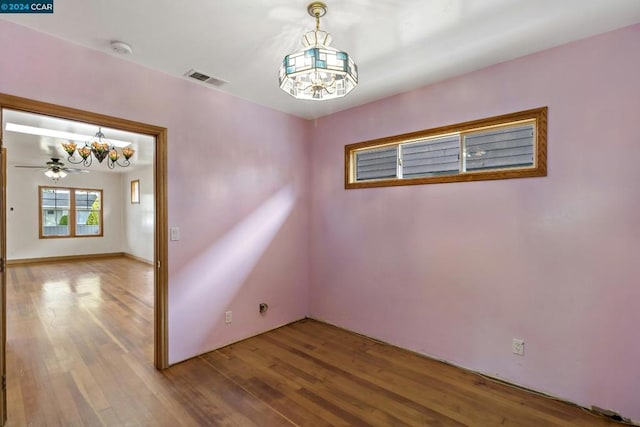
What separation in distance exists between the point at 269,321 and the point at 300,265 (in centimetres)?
81

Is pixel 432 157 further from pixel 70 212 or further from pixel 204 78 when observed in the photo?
pixel 70 212

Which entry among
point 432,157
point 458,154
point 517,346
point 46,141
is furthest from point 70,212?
point 517,346

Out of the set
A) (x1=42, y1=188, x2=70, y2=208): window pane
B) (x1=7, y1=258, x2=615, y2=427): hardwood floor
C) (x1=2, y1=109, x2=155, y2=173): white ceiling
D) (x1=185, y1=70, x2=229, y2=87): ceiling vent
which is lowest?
(x1=7, y1=258, x2=615, y2=427): hardwood floor

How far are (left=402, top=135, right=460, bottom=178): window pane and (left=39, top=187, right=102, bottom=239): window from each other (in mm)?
9646

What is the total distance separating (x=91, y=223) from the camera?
891 centimetres

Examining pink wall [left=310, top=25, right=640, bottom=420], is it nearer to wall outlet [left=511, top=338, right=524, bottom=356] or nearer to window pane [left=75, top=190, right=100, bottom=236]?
wall outlet [left=511, top=338, right=524, bottom=356]

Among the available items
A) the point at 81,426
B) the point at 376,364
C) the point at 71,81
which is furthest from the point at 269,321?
the point at 71,81

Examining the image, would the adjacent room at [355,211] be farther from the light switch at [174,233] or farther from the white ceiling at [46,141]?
the white ceiling at [46,141]

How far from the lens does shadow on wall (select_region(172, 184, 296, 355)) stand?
2891mm

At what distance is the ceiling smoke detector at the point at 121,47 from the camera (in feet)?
7.26

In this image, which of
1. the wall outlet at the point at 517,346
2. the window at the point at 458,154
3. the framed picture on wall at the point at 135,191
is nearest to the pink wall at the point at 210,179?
the window at the point at 458,154

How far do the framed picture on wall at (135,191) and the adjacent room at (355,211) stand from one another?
4649 mm

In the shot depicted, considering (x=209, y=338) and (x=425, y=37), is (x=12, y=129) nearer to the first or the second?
(x=209, y=338)

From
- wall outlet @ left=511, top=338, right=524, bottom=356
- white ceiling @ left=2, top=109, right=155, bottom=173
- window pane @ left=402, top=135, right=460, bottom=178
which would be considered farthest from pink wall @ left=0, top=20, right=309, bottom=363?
wall outlet @ left=511, top=338, right=524, bottom=356
